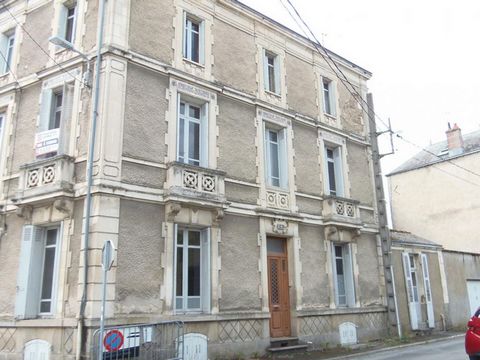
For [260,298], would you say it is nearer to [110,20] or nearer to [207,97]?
[207,97]

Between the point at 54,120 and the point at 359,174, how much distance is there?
1120 centimetres

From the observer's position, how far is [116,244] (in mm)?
10906

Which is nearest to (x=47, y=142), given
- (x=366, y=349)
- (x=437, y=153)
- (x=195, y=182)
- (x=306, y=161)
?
(x=195, y=182)

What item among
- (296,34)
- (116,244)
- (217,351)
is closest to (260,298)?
(217,351)

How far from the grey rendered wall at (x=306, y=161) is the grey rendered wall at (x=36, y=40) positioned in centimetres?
819

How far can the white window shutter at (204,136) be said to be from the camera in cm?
1348

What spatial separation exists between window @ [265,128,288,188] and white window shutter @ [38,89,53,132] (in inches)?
257

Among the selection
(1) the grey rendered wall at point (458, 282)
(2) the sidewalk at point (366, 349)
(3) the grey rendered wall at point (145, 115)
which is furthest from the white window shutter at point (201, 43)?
(1) the grey rendered wall at point (458, 282)

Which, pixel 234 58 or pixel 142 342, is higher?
pixel 234 58

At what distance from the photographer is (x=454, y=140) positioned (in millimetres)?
29297

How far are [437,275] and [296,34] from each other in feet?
38.5

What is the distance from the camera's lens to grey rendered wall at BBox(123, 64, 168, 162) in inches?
467

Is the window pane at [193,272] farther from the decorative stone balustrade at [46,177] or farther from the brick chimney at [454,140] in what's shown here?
the brick chimney at [454,140]

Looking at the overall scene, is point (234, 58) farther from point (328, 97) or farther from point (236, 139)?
point (328, 97)
